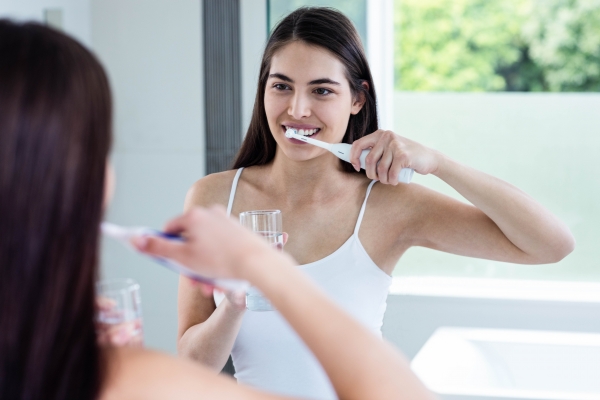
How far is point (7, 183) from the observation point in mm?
603

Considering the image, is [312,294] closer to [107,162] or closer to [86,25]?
[107,162]

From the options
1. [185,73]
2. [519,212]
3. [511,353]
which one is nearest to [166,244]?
[519,212]

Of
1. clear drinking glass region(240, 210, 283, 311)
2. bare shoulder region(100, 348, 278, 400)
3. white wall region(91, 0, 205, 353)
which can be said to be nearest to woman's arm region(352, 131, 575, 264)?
clear drinking glass region(240, 210, 283, 311)

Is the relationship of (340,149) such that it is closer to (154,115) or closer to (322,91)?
(322,91)

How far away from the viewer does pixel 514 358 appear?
223cm

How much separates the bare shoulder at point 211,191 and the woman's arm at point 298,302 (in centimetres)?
89

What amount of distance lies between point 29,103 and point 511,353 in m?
1.96

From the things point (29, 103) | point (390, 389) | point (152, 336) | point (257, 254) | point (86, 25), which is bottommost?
point (152, 336)

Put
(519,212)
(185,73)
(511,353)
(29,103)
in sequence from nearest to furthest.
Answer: (29,103) < (519,212) < (511,353) < (185,73)

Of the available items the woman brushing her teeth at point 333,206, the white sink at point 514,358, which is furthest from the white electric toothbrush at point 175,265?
the white sink at point 514,358

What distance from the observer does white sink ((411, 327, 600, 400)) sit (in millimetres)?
2182

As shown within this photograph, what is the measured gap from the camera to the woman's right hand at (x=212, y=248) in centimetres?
64

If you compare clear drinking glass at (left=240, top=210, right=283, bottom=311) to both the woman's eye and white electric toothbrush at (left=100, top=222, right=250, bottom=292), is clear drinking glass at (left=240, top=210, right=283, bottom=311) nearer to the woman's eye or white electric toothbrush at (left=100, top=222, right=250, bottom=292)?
the woman's eye

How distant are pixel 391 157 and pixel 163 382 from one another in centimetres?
83
